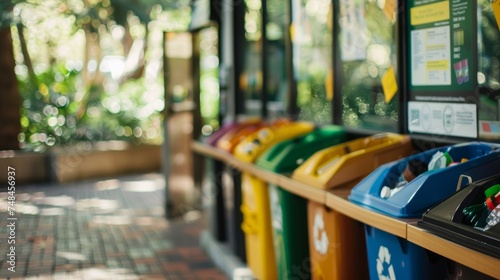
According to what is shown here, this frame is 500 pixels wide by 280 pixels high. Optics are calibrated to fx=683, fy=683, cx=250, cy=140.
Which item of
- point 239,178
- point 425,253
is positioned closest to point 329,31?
point 239,178

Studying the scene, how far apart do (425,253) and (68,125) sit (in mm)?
9012

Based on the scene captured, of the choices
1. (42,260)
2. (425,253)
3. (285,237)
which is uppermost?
(425,253)

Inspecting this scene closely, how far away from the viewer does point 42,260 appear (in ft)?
18.2

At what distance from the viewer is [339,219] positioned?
10.8ft

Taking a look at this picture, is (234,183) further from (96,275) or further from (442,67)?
(442,67)

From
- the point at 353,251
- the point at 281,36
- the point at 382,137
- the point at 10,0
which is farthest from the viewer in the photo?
the point at 10,0

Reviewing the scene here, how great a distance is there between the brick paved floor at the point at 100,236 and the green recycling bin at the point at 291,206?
1271 millimetres

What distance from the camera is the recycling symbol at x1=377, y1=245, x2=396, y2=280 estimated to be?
2.79 metres

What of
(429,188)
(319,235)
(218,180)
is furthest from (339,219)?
(218,180)

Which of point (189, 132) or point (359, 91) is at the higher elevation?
point (359, 91)

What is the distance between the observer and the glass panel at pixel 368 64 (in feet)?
12.8

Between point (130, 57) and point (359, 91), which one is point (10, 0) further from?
point (130, 57)

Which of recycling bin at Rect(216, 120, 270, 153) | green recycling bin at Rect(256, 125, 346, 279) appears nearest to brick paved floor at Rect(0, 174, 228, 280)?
recycling bin at Rect(216, 120, 270, 153)

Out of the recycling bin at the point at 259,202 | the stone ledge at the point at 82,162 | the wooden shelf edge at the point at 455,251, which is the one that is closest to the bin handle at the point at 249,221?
the recycling bin at the point at 259,202
